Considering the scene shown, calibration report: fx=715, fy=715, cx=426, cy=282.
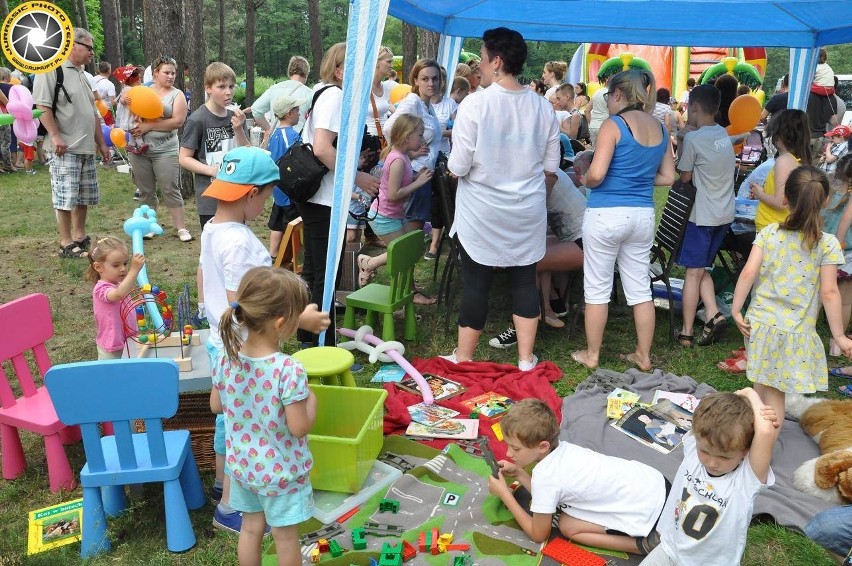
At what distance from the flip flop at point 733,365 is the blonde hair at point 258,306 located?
3345mm

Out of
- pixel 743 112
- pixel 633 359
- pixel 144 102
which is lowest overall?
pixel 633 359

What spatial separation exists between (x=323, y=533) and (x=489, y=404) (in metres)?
1.43

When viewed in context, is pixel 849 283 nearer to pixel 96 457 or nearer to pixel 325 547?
pixel 325 547

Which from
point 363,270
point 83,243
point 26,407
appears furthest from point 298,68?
point 26,407

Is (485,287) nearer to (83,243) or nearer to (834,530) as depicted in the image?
(834,530)

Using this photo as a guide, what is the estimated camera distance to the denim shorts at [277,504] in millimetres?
2400

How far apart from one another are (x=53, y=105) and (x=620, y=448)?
5691 mm

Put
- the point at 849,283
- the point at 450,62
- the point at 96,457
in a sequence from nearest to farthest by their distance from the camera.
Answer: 1. the point at 96,457
2. the point at 849,283
3. the point at 450,62

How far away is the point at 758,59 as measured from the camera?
18547 millimetres

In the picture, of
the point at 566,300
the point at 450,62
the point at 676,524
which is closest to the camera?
the point at 676,524

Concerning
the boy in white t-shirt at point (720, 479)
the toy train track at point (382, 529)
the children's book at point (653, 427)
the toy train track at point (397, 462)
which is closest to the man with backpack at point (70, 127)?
the toy train track at point (397, 462)

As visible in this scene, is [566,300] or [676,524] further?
[566,300]

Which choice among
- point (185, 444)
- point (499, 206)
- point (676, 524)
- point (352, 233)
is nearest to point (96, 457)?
point (185, 444)

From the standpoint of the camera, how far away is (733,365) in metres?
4.64
